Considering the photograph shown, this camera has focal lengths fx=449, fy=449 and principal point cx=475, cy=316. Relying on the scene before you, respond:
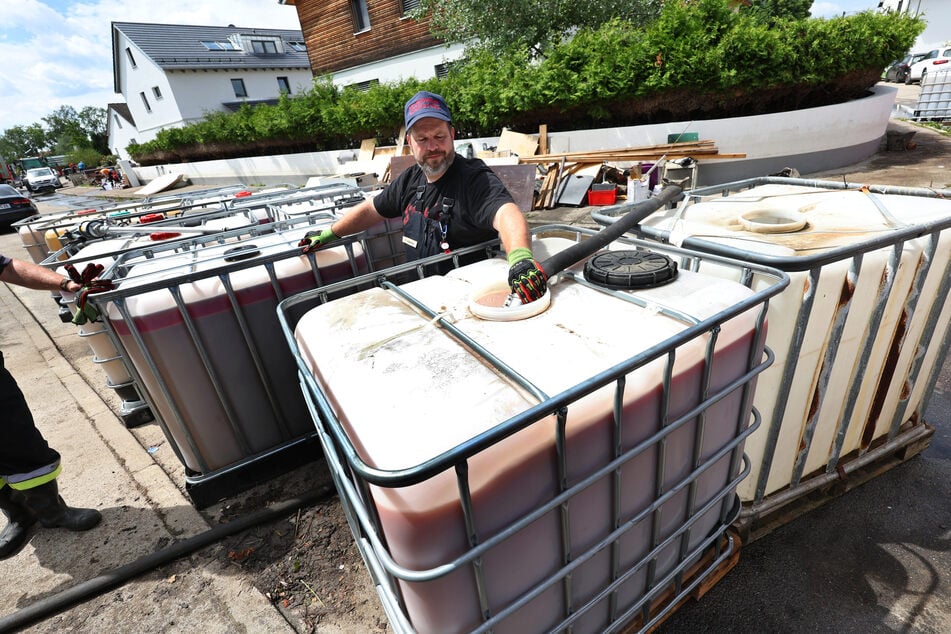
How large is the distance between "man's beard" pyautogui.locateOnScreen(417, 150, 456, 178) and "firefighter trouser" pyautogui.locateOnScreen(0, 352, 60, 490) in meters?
2.62

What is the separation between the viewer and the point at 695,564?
192cm

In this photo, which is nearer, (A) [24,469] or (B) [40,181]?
(A) [24,469]

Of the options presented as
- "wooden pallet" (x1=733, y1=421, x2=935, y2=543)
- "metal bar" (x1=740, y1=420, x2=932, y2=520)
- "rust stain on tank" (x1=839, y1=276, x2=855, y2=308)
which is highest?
"rust stain on tank" (x1=839, y1=276, x2=855, y2=308)

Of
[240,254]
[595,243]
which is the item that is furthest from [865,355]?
[240,254]

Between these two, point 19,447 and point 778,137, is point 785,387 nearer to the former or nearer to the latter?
point 19,447

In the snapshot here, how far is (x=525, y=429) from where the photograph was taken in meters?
1.14

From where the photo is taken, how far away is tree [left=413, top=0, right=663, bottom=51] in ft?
38.1

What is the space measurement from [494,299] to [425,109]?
49.9 inches

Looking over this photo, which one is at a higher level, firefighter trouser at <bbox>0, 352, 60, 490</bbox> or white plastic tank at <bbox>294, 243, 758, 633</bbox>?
white plastic tank at <bbox>294, 243, 758, 633</bbox>

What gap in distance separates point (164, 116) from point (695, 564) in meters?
39.7

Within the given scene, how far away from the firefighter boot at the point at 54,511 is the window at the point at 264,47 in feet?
129

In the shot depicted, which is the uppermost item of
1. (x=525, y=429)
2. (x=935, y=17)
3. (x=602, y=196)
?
(x=935, y=17)

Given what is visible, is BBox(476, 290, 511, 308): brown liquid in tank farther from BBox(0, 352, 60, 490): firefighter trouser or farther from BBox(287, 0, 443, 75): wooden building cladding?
BBox(287, 0, 443, 75): wooden building cladding

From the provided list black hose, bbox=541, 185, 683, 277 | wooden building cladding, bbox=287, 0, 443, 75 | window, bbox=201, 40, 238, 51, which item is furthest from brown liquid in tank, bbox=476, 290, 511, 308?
window, bbox=201, 40, 238, 51
